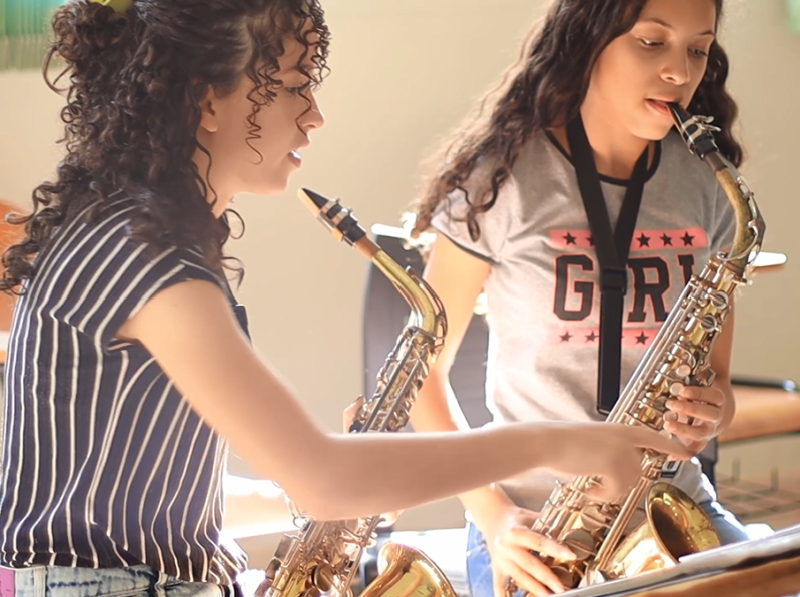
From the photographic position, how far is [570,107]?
1.36m

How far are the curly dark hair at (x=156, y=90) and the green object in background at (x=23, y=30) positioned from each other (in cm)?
133

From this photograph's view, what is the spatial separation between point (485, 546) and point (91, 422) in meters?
0.66

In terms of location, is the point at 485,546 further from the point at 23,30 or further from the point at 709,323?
the point at 23,30

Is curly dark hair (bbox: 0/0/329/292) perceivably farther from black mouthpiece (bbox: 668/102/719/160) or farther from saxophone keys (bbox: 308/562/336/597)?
black mouthpiece (bbox: 668/102/719/160)

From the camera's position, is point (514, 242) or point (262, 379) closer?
point (262, 379)

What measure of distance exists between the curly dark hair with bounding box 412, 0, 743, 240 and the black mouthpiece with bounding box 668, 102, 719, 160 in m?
0.14

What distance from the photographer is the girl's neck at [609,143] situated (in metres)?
1.36

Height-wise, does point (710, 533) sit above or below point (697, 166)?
below

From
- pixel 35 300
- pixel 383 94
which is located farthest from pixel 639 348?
pixel 383 94

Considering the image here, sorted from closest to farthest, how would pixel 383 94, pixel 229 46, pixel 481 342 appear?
pixel 229 46 < pixel 481 342 < pixel 383 94

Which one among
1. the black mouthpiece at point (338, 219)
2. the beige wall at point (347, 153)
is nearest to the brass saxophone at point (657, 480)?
the black mouthpiece at point (338, 219)

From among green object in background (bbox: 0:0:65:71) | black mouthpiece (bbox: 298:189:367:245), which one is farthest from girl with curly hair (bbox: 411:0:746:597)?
green object in background (bbox: 0:0:65:71)

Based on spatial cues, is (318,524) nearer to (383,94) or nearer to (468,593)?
(468,593)

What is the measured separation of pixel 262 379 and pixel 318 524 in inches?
16.1
